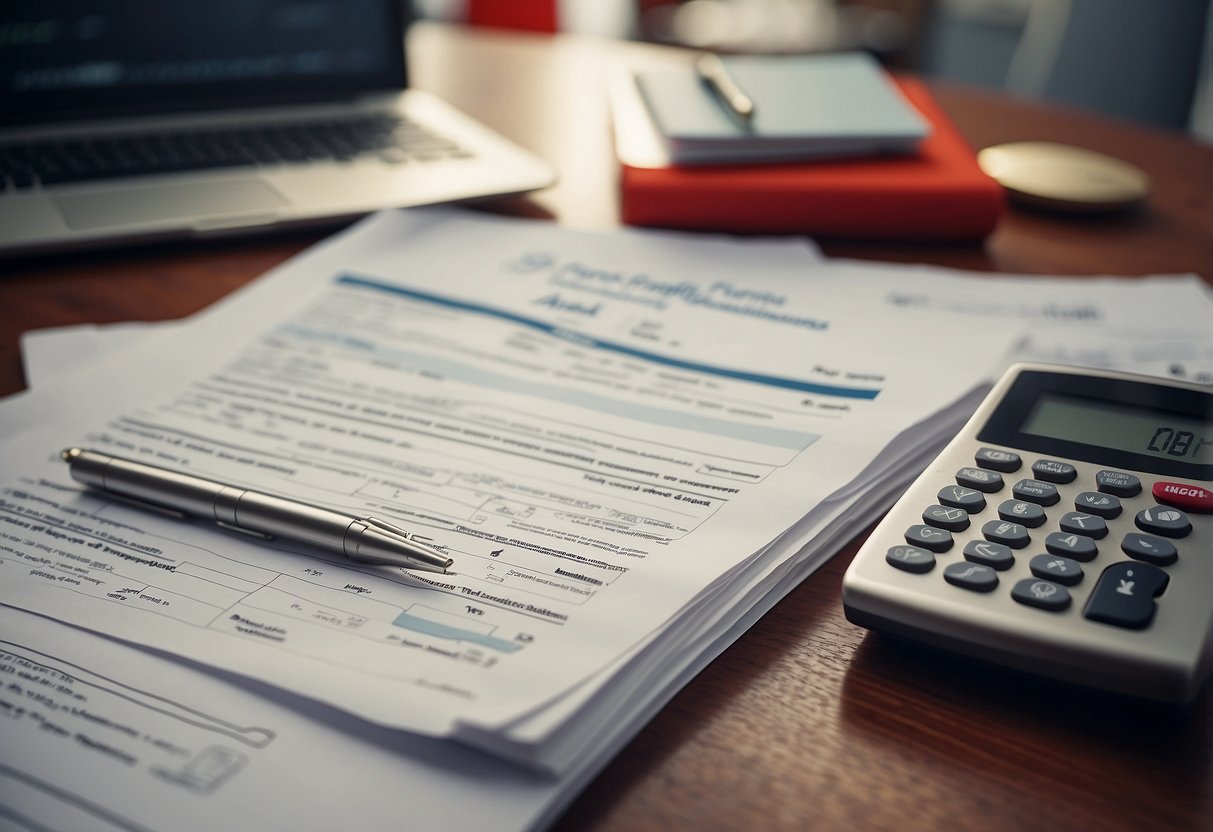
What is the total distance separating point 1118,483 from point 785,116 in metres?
0.41

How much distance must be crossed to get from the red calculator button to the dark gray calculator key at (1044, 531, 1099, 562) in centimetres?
4

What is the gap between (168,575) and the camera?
35 cm

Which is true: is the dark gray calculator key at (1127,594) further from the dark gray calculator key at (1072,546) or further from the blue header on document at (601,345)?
the blue header on document at (601,345)

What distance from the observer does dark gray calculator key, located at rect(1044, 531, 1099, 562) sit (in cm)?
32

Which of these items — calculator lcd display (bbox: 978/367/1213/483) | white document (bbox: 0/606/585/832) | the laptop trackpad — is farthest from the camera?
the laptop trackpad

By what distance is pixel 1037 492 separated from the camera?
348mm

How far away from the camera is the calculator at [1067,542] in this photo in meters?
0.29

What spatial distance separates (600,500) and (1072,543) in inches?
6.3

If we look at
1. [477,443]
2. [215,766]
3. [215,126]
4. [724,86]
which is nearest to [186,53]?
[215,126]

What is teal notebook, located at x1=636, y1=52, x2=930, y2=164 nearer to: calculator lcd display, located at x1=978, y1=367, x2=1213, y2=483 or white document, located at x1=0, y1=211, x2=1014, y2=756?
white document, located at x1=0, y1=211, x2=1014, y2=756

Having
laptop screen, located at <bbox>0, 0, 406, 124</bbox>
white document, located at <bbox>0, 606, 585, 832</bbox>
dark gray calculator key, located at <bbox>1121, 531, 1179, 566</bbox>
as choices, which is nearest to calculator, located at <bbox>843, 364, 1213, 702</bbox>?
dark gray calculator key, located at <bbox>1121, 531, 1179, 566</bbox>

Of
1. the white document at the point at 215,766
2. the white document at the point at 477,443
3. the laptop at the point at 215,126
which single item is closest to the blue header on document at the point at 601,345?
the white document at the point at 477,443

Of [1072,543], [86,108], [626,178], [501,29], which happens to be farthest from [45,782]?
[501,29]

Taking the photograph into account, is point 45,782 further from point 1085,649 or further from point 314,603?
point 1085,649
